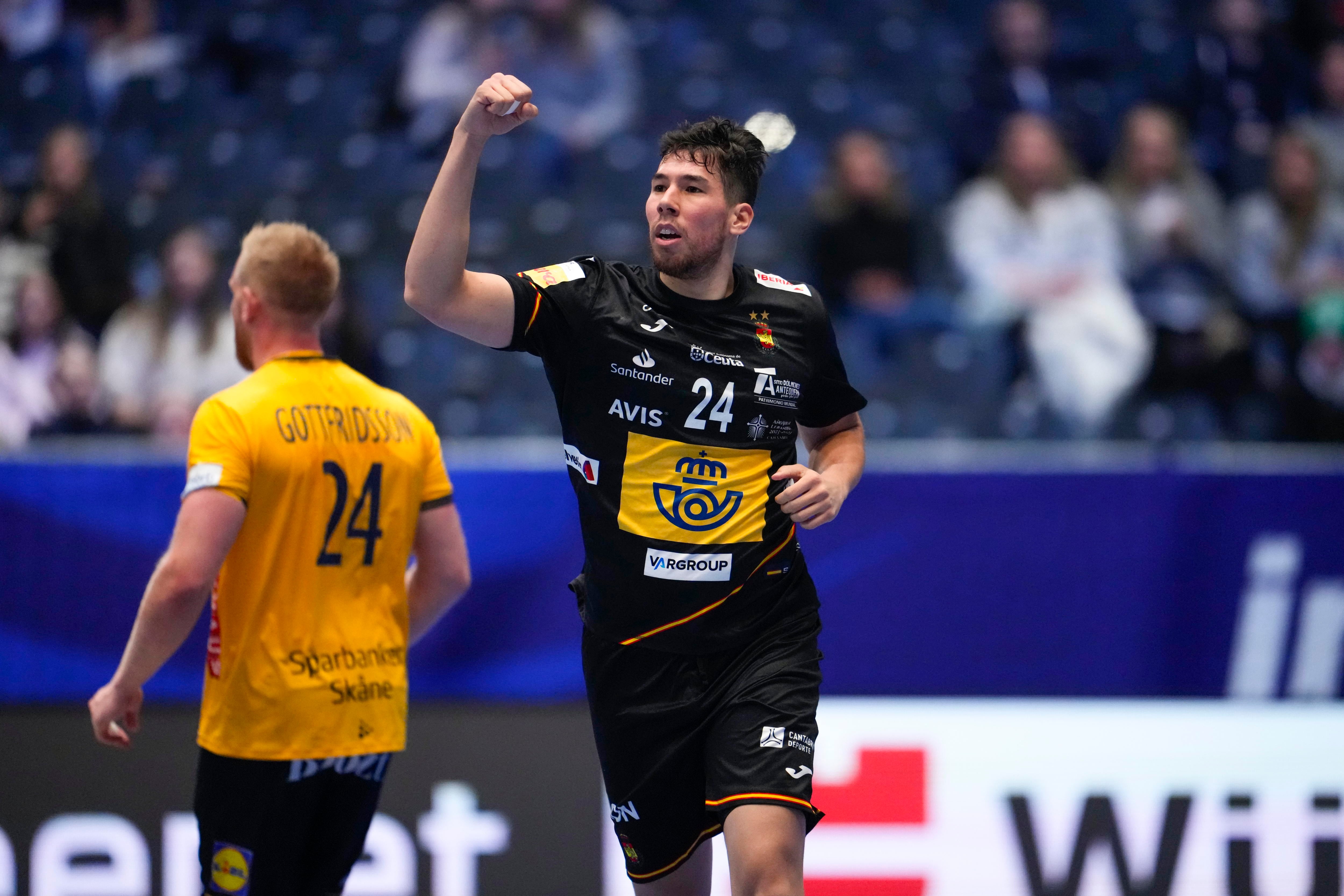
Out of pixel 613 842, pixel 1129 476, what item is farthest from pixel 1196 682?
pixel 613 842

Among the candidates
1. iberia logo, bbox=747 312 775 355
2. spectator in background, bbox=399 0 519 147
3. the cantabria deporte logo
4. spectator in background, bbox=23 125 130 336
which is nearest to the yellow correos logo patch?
the cantabria deporte logo

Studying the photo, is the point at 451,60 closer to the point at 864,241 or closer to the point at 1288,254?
the point at 864,241

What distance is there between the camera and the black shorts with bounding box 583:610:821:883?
11.8ft

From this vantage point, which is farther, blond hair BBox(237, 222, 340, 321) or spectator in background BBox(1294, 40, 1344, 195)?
spectator in background BBox(1294, 40, 1344, 195)

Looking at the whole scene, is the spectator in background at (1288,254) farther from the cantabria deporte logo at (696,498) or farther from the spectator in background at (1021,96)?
the cantabria deporte logo at (696,498)

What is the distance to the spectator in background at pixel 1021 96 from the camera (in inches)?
363

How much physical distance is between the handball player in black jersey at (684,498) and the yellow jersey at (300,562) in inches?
20.6

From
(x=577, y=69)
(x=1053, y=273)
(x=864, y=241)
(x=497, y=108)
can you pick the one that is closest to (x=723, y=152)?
(x=497, y=108)

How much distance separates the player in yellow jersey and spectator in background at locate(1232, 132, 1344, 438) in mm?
6593

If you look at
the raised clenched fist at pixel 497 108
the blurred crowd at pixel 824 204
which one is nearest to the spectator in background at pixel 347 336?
the blurred crowd at pixel 824 204

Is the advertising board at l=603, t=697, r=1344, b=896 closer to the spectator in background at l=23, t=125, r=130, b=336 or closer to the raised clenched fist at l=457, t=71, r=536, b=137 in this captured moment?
the raised clenched fist at l=457, t=71, r=536, b=137

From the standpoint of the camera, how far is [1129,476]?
19.2 feet

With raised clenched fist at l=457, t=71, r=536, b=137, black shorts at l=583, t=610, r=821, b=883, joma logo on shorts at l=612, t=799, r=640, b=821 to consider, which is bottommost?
joma logo on shorts at l=612, t=799, r=640, b=821

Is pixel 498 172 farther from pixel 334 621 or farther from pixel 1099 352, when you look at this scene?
pixel 334 621
